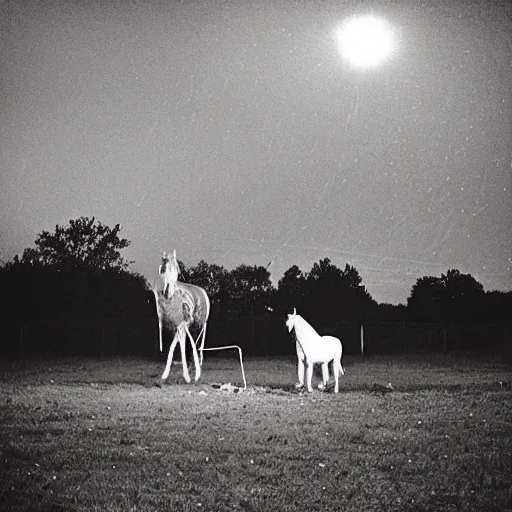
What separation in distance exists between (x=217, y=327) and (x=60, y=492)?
3298cm

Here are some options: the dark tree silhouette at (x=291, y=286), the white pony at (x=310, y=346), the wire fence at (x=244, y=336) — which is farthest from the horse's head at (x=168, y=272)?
the dark tree silhouette at (x=291, y=286)

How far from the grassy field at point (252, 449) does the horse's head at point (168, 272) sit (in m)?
2.70

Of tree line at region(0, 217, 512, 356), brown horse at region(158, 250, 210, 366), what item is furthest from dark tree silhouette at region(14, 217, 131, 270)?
brown horse at region(158, 250, 210, 366)

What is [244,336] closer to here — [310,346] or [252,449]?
[310,346]

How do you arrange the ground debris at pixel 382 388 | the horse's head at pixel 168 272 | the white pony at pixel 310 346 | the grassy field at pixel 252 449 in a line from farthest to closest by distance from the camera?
1. the horse's head at pixel 168 272
2. the ground debris at pixel 382 388
3. the white pony at pixel 310 346
4. the grassy field at pixel 252 449

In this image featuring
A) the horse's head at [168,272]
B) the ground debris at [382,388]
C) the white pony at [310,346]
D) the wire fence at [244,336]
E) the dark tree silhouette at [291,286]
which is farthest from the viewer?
the dark tree silhouette at [291,286]

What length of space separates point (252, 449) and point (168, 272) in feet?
29.0

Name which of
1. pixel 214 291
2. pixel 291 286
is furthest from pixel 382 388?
pixel 291 286

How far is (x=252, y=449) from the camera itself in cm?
912

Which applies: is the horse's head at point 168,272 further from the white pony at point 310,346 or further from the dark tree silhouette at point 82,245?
the dark tree silhouette at point 82,245

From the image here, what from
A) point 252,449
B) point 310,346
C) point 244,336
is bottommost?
point 252,449

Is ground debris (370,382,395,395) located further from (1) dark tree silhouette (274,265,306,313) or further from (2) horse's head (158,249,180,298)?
(1) dark tree silhouette (274,265,306,313)

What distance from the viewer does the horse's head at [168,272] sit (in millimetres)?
17250

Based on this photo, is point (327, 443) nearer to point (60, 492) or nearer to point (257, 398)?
point (60, 492)
